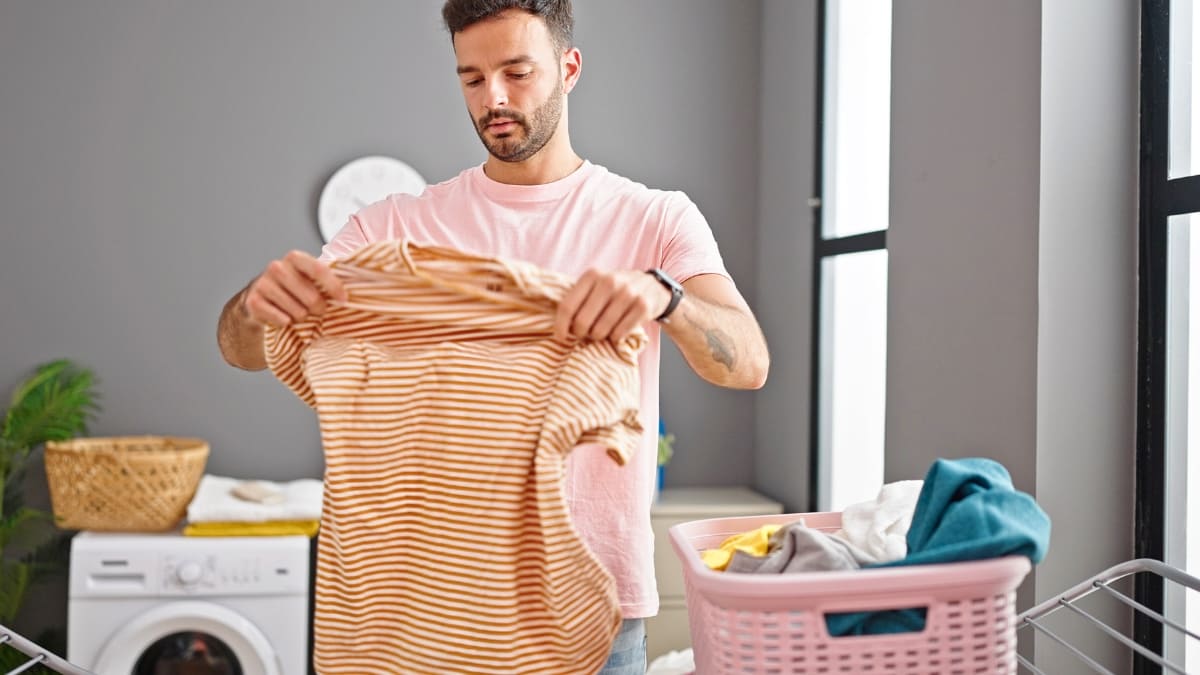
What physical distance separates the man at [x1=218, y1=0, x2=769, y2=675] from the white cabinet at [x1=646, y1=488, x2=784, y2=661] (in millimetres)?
1650

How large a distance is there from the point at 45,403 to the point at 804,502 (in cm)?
231

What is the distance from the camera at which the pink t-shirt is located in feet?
4.84

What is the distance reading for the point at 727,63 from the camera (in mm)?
3830

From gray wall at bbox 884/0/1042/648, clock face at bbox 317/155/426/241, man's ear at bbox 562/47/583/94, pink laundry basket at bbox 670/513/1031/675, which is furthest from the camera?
clock face at bbox 317/155/426/241

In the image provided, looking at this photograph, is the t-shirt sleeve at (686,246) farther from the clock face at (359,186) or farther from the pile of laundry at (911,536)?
the clock face at (359,186)

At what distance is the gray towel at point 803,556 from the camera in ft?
3.15

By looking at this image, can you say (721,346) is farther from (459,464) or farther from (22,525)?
(22,525)

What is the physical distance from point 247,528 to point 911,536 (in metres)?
2.39

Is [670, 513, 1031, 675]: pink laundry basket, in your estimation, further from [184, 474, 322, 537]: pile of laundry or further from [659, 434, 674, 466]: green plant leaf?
[659, 434, 674, 466]: green plant leaf

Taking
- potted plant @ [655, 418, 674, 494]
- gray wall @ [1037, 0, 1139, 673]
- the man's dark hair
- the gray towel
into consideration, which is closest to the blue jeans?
the gray towel

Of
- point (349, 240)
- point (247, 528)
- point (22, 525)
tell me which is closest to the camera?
point (349, 240)

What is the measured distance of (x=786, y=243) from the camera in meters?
3.56

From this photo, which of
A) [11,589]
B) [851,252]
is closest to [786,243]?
[851,252]

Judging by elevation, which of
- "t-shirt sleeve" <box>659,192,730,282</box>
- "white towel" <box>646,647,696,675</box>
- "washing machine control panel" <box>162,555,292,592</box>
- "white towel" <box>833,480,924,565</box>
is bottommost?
"white towel" <box>646,647,696,675</box>
